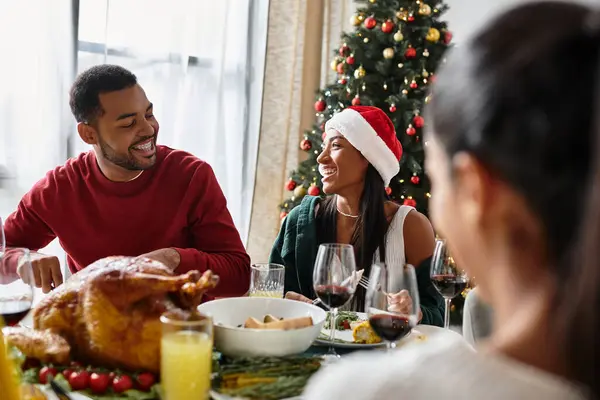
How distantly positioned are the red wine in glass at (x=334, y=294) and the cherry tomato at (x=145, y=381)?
1.26 ft

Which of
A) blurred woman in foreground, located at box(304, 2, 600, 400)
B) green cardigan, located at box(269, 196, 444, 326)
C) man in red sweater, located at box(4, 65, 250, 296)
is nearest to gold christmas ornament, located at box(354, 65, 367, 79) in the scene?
green cardigan, located at box(269, 196, 444, 326)

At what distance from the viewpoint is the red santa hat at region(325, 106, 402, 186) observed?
90.4 inches

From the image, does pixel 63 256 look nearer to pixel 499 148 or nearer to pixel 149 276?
pixel 149 276

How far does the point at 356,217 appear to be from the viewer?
2.22m

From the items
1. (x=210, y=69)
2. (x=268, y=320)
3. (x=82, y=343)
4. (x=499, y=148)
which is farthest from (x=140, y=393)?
(x=210, y=69)

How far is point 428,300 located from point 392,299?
2.25ft

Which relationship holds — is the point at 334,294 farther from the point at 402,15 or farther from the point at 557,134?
the point at 402,15

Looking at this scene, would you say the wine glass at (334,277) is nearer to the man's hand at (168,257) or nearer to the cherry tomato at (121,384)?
the cherry tomato at (121,384)

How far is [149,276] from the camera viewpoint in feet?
3.72

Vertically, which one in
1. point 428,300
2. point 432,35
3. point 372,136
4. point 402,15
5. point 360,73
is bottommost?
point 428,300

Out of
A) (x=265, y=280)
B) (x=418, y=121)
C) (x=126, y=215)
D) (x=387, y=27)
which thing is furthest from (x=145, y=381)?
(x=387, y=27)

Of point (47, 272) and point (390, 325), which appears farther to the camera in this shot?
point (47, 272)

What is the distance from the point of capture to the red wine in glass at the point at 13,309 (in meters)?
1.18

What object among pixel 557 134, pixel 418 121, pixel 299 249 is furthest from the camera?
pixel 418 121
